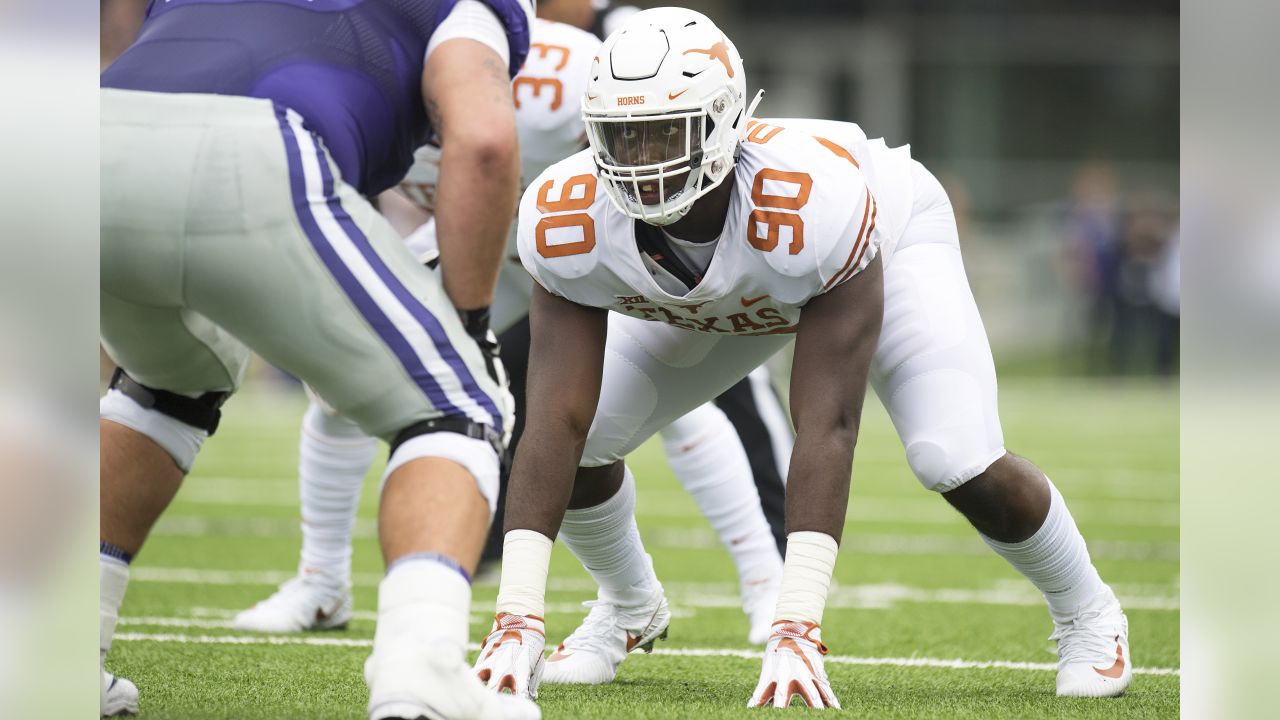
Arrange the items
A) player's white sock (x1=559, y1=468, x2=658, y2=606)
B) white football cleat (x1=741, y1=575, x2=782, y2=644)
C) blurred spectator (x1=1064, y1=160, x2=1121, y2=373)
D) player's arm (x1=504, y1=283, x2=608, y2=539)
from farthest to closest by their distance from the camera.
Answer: blurred spectator (x1=1064, y1=160, x2=1121, y2=373)
white football cleat (x1=741, y1=575, x2=782, y2=644)
player's white sock (x1=559, y1=468, x2=658, y2=606)
player's arm (x1=504, y1=283, x2=608, y2=539)

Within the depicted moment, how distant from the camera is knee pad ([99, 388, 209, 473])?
9.86ft

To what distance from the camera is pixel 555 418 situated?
9.81 ft

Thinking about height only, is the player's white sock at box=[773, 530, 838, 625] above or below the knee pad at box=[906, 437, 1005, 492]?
below

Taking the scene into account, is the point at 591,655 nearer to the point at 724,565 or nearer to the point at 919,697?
the point at 919,697

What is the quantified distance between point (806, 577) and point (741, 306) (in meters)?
0.53

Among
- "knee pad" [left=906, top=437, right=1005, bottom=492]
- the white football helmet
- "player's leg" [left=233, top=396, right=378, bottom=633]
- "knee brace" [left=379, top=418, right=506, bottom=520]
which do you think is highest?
the white football helmet

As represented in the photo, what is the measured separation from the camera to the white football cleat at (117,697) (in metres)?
2.77

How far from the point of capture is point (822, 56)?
22.0 metres

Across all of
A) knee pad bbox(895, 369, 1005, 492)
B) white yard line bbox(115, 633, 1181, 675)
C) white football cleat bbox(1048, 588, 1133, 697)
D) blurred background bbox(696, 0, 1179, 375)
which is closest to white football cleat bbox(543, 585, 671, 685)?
white yard line bbox(115, 633, 1181, 675)

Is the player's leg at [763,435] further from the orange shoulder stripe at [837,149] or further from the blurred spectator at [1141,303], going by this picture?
the blurred spectator at [1141,303]

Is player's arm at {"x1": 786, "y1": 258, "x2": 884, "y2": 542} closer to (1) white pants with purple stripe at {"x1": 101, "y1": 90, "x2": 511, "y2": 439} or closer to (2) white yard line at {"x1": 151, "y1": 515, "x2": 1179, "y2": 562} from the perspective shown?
(1) white pants with purple stripe at {"x1": 101, "y1": 90, "x2": 511, "y2": 439}

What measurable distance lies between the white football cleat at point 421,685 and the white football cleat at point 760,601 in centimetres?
204

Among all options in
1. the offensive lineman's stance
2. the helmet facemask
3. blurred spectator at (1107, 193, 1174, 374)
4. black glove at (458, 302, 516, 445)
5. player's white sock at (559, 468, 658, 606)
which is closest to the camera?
the offensive lineman's stance
